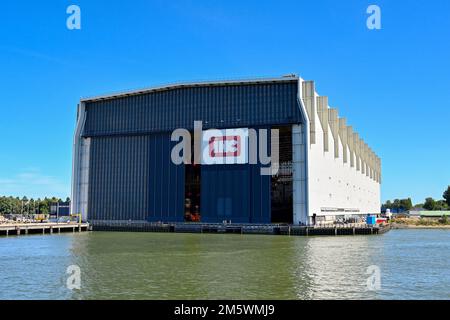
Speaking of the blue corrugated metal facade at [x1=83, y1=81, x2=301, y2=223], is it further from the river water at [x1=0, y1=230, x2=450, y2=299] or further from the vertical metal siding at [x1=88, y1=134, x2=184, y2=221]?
the river water at [x1=0, y1=230, x2=450, y2=299]

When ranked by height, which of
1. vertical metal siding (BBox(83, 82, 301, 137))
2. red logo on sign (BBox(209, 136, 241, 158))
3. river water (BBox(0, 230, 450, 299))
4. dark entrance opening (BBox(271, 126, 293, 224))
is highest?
vertical metal siding (BBox(83, 82, 301, 137))

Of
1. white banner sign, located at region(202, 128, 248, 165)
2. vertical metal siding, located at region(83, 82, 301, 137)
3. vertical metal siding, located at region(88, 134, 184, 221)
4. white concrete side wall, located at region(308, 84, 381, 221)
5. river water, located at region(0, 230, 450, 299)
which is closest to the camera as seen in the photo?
river water, located at region(0, 230, 450, 299)

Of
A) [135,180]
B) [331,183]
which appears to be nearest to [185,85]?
[135,180]

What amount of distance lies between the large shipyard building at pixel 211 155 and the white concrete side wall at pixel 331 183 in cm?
33

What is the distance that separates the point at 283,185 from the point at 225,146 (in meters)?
12.7

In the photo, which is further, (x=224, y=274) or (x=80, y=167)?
(x=80, y=167)

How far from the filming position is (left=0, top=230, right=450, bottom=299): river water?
83.2ft

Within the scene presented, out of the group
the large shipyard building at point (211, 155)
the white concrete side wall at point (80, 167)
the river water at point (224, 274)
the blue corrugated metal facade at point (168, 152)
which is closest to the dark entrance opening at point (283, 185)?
Answer: the large shipyard building at point (211, 155)

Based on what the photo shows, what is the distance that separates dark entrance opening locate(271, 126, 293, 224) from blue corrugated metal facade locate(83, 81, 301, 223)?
14.4ft

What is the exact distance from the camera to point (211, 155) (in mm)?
85688

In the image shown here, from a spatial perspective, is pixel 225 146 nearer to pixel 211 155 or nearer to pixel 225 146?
pixel 225 146

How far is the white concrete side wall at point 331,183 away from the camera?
81.6 metres

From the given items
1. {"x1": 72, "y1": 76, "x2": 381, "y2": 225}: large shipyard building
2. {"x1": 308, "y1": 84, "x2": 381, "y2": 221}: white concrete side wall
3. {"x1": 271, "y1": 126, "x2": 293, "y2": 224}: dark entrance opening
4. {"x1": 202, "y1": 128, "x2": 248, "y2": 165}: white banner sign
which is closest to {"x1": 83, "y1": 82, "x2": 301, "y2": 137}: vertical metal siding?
{"x1": 72, "y1": 76, "x2": 381, "y2": 225}: large shipyard building
